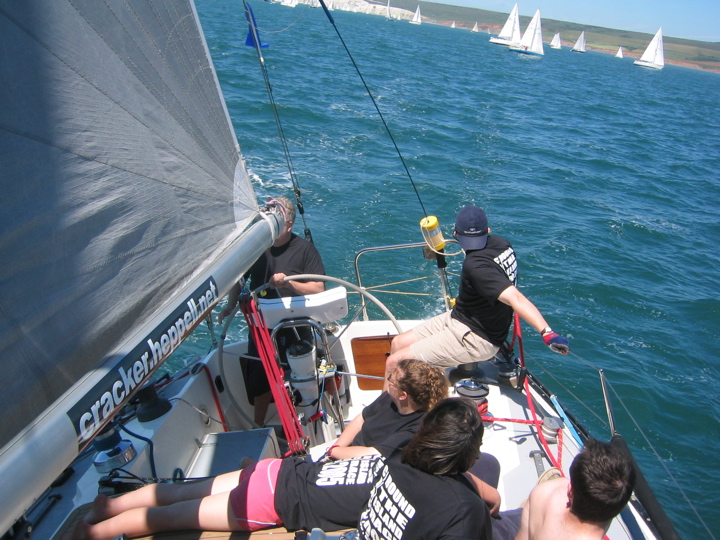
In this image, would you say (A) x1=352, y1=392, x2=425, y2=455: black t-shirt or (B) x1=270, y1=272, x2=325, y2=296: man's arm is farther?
(B) x1=270, y1=272, x2=325, y2=296: man's arm

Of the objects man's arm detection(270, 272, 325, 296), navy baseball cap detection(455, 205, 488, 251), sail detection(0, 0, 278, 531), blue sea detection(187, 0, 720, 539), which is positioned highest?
sail detection(0, 0, 278, 531)

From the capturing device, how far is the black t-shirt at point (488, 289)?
2955mm

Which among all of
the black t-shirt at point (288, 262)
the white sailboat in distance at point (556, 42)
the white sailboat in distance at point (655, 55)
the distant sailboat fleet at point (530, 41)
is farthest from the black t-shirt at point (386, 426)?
the white sailboat in distance at point (556, 42)

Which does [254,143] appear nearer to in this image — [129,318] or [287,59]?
[129,318]

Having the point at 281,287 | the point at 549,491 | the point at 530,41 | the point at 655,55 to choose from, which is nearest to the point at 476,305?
the point at 281,287

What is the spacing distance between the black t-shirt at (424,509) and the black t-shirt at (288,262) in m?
1.89

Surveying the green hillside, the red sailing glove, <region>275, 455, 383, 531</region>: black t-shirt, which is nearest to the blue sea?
the red sailing glove

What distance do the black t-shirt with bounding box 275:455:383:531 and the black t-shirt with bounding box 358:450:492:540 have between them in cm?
22

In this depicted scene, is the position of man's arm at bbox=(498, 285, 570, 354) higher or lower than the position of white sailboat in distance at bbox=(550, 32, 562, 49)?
lower

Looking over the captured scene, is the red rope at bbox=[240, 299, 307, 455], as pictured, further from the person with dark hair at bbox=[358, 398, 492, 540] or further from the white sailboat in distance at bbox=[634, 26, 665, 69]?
the white sailboat in distance at bbox=[634, 26, 665, 69]

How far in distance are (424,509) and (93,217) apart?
1.28 metres

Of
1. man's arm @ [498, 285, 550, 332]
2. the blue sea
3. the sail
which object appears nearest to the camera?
the sail

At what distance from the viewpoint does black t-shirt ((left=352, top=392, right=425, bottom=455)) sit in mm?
2219

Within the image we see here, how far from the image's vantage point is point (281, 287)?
10.8 ft
